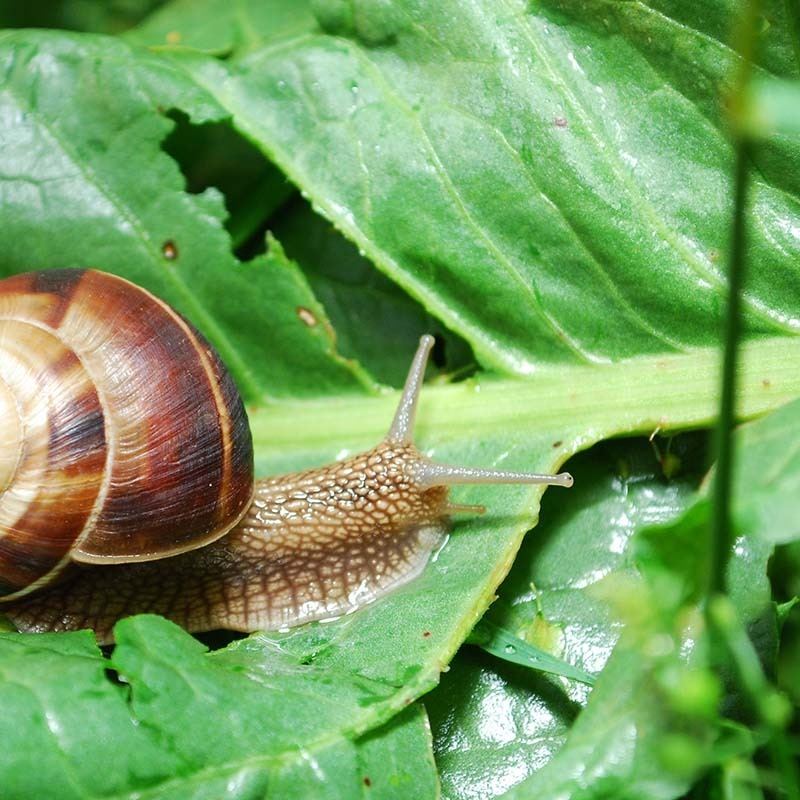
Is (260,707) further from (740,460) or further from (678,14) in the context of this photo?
(678,14)

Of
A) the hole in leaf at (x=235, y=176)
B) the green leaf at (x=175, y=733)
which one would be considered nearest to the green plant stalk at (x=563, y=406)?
the hole in leaf at (x=235, y=176)

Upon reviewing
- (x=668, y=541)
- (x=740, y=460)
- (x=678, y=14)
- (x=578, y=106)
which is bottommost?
(x=668, y=541)

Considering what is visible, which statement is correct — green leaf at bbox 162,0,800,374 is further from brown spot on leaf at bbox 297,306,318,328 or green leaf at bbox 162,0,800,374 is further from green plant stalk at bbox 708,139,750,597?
green plant stalk at bbox 708,139,750,597

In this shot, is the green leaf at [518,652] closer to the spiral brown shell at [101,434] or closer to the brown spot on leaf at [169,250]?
the spiral brown shell at [101,434]

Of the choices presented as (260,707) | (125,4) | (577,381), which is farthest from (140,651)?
(125,4)

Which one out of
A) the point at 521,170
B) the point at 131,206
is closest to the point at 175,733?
the point at 131,206

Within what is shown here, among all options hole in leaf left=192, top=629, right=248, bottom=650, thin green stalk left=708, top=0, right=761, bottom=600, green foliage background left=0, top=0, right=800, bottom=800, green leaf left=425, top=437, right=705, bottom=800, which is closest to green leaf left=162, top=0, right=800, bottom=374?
green foliage background left=0, top=0, right=800, bottom=800
